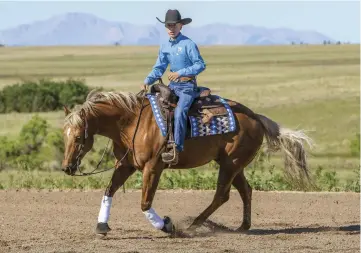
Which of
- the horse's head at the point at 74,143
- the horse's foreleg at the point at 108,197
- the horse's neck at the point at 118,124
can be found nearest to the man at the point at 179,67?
the horse's neck at the point at 118,124

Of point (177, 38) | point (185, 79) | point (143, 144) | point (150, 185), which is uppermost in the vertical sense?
point (177, 38)

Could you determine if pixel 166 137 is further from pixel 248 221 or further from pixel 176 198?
pixel 176 198

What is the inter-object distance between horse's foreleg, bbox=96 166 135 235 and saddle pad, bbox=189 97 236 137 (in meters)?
A: 0.89

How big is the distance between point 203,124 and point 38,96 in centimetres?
3545

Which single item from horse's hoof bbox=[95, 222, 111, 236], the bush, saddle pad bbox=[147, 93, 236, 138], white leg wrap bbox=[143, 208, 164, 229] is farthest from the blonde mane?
the bush

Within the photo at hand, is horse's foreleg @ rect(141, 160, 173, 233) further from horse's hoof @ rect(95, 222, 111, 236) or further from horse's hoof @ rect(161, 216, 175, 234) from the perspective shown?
→ horse's hoof @ rect(95, 222, 111, 236)

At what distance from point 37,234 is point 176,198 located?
4.10 metres

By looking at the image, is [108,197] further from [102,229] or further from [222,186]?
[222,186]

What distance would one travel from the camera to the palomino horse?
10398 mm

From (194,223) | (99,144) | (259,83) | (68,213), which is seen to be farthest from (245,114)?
(259,83)

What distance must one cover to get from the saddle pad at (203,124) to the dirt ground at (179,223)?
1242mm

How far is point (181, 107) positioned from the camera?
1073 cm

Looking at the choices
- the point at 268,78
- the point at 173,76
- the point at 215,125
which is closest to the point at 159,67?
the point at 173,76

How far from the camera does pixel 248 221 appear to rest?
11.8 metres
